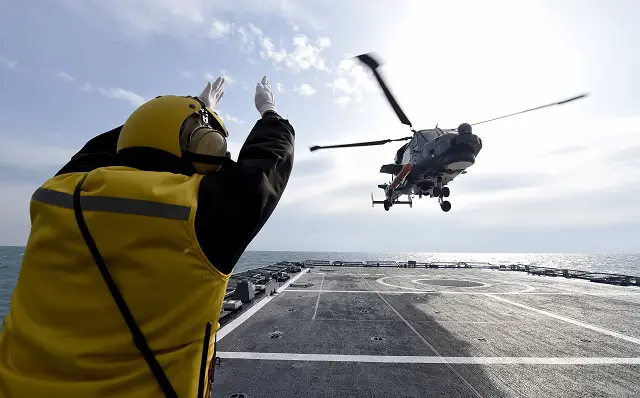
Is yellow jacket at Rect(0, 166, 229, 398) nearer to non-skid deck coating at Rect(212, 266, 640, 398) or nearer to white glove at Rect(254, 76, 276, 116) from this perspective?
white glove at Rect(254, 76, 276, 116)

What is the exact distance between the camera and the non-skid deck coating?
255 inches

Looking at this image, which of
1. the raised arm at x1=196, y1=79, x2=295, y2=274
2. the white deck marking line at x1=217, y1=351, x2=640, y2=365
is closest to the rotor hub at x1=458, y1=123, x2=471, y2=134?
the white deck marking line at x1=217, y1=351, x2=640, y2=365

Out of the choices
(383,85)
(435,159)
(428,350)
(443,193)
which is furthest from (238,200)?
(443,193)

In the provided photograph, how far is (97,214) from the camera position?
1.36 metres

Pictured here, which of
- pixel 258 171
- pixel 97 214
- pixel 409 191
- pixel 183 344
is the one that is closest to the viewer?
pixel 97 214

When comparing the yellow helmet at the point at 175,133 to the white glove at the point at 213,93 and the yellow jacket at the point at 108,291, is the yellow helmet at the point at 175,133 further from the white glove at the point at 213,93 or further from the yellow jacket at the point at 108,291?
the white glove at the point at 213,93

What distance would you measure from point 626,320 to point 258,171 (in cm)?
1732

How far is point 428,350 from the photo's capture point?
863 cm

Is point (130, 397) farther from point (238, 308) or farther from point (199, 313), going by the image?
point (238, 308)

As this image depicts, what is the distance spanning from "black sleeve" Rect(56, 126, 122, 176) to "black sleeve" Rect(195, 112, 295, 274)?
97cm

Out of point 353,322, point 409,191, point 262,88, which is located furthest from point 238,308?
point 409,191

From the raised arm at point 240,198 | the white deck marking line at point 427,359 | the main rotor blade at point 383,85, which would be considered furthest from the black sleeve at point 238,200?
the main rotor blade at point 383,85

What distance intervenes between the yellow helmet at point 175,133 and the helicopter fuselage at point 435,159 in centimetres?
1661

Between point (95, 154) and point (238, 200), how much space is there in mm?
1202
